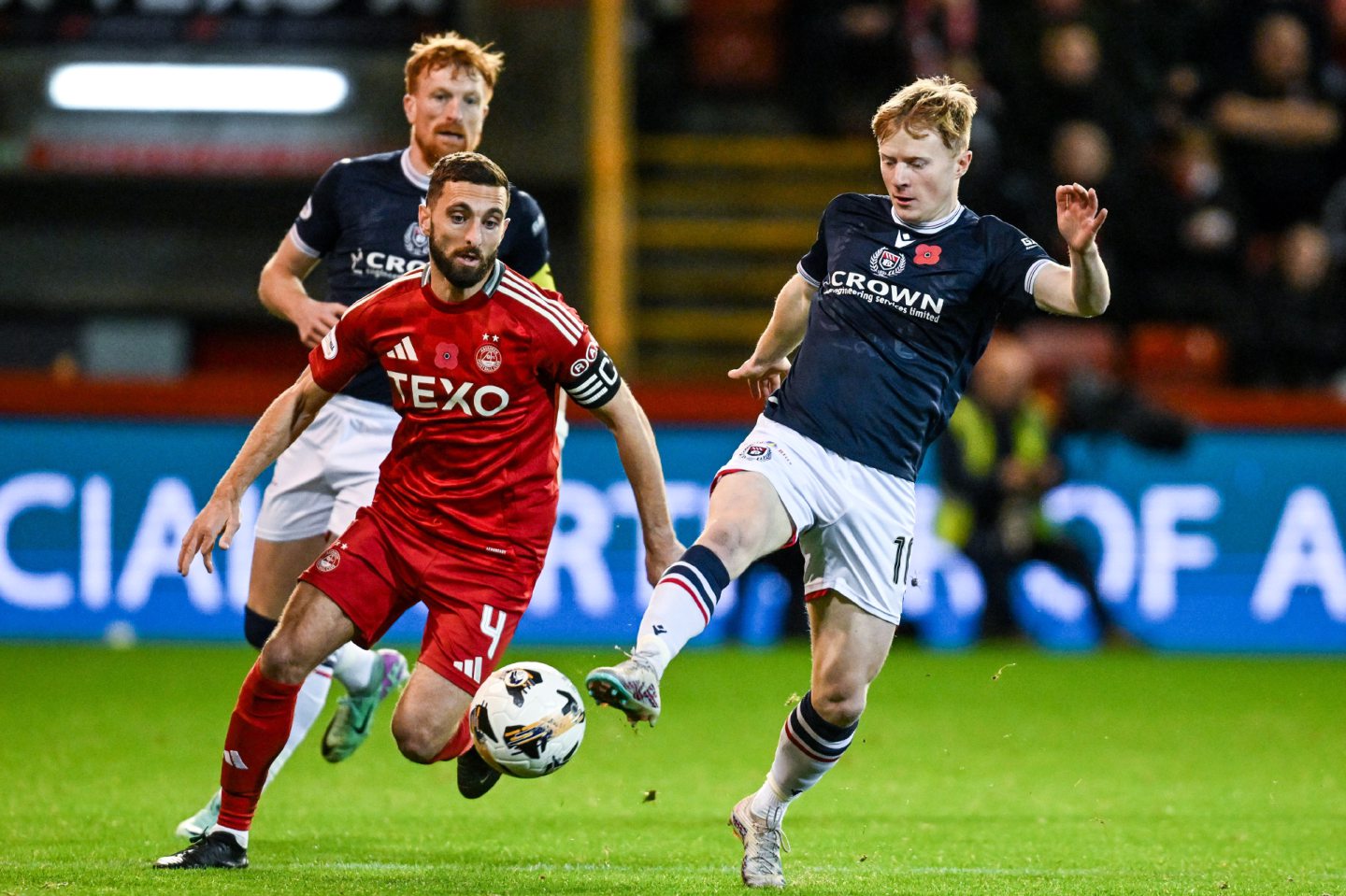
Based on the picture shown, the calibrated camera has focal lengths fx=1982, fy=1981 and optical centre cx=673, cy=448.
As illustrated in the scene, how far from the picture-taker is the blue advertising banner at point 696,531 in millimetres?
11797

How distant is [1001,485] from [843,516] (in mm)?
6613

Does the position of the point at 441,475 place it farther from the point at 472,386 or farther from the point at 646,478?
the point at 646,478

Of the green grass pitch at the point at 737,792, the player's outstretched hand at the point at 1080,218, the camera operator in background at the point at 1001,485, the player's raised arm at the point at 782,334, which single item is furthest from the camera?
the camera operator in background at the point at 1001,485

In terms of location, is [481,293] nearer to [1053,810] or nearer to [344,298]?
[344,298]

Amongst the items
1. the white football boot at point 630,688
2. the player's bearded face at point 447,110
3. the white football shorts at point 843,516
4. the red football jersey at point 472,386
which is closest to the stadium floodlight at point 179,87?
the player's bearded face at point 447,110

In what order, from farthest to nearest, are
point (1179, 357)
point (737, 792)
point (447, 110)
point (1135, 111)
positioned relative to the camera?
1. point (1135, 111)
2. point (1179, 357)
3. point (737, 792)
4. point (447, 110)


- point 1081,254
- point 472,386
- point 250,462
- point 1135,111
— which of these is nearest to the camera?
point 1081,254

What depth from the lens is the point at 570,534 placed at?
38.9ft

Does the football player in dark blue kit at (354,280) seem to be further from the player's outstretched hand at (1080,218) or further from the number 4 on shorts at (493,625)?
the player's outstretched hand at (1080,218)

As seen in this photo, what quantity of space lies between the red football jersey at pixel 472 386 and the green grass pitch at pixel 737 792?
1.05 metres

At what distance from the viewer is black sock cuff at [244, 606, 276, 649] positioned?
663cm

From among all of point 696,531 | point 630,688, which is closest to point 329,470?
point 630,688

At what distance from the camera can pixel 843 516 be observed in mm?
5586

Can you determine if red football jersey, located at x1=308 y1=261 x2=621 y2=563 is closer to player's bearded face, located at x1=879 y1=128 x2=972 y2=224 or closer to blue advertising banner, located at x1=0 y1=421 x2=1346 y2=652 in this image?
player's bearded face, located at x1=879 y1=128 x2=972 y2=224
